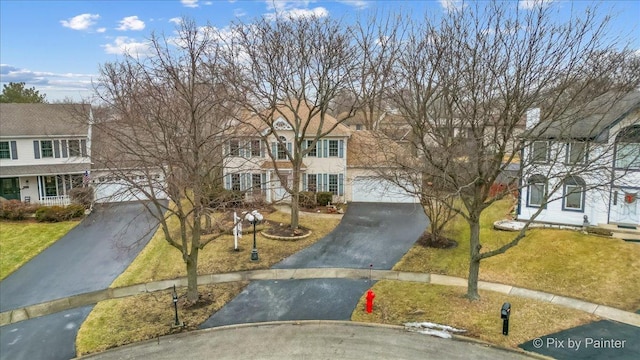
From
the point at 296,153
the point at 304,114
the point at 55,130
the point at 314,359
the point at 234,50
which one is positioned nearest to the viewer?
the point at 314,359

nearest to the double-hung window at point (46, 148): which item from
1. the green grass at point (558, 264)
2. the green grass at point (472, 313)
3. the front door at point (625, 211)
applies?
the green grass at point (558, 264)

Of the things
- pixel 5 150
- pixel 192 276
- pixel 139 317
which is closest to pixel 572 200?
pixel 192 276

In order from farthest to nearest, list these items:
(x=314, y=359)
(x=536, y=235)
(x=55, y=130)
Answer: (x=55, y=130) → (x=536, y=235) → (x=314, y=359)

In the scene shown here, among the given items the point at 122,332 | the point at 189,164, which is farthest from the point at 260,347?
the point at 189,164

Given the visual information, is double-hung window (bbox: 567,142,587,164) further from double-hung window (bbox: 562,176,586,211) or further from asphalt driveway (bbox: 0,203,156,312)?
asphalt driveway (bbox: 0,203,156,312)

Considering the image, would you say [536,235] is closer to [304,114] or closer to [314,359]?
[314,359]

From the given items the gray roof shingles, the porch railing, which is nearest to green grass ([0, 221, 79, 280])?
the porch railing

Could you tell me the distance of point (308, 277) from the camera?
1922 centimetres

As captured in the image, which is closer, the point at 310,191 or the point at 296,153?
the point at 296,153

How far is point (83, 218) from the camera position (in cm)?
2962

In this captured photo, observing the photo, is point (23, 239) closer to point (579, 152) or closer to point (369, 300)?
point (369, 300)

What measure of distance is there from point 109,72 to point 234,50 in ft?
31.6

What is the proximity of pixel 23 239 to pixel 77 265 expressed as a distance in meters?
6.54

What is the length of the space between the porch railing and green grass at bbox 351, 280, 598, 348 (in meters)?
25.7
